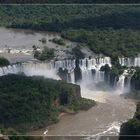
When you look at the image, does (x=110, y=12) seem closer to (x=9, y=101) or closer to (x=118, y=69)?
(x=118, y=69)

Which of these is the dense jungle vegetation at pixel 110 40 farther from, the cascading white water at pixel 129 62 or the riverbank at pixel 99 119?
the riverbank at pixel 99 119

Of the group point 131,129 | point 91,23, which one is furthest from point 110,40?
point 131,129

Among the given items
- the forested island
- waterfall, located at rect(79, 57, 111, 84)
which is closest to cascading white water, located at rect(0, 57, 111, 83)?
waterfall, located at rect(79, 57, 111, 84)

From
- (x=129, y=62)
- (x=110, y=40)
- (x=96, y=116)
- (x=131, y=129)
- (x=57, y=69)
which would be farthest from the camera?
(x=110, y=40)

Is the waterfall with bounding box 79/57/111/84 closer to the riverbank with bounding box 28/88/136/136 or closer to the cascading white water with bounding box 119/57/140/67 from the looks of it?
the cascading white water with bounding box 119/57/140/67

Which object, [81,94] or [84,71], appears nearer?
[81,94]

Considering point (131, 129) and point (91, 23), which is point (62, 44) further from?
point (131, 129)

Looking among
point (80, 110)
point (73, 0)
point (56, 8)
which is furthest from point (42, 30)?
point (73, 0)

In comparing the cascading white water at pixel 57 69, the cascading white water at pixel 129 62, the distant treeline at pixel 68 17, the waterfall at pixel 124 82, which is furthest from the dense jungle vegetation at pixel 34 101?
the distant treeline at pixel 68 17
